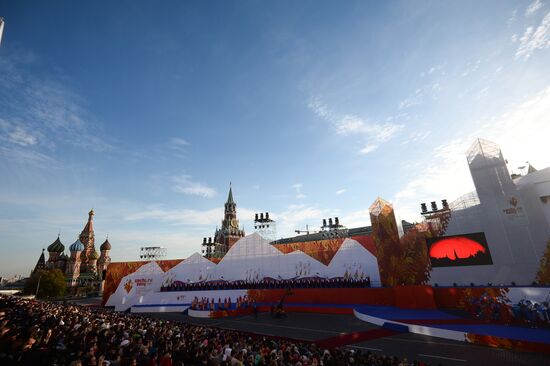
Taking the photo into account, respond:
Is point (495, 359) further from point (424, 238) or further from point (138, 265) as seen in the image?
point (138, 265)

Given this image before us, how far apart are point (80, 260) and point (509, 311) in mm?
92187

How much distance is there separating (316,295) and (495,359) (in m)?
17.4

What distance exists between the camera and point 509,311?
15.3 m

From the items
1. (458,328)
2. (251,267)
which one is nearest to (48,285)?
(251,267)

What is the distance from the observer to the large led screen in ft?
67.2

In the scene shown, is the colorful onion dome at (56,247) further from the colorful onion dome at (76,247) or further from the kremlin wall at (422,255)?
the kremlin wall at (422,255)

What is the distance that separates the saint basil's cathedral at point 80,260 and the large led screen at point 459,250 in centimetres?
7831

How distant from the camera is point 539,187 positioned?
19.2 m

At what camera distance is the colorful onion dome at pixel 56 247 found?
72125mm

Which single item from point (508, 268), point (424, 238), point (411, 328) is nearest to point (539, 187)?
point (508, 268)

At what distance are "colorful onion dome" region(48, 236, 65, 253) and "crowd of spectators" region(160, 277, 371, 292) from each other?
5902 cm

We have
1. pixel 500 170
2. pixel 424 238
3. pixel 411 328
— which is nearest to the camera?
pixel 411 328

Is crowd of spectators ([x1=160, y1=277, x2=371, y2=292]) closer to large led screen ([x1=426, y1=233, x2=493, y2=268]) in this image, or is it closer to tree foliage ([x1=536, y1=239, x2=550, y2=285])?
large led screen ([x1=426, y1=233, x2=493, y2=268])

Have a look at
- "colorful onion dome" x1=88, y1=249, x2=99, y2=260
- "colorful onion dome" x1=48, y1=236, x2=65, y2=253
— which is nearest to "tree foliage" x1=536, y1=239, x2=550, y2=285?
"colorful onion dome" x1=88, y1=249, x2=99, y2=260
